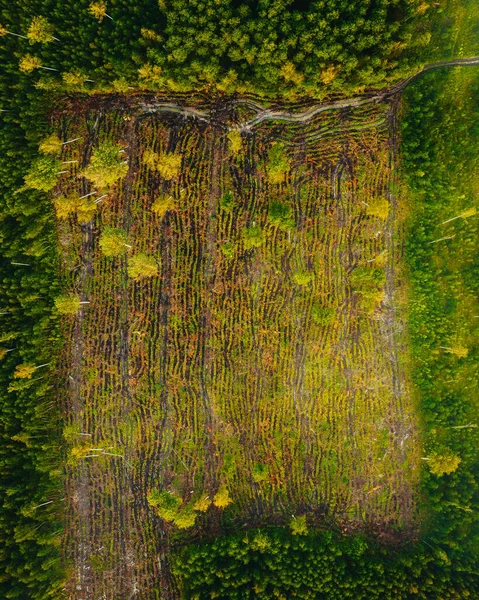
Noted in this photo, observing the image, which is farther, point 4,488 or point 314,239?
point 314,239

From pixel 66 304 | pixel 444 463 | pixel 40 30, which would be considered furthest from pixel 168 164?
pixel 444 463

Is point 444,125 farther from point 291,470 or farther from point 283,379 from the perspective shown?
point 291,470

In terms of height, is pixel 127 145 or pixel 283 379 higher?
pixel 127 145

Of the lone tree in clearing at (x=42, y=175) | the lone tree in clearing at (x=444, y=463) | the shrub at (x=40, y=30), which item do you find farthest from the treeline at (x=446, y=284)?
the shrub at (x=40, y=30)

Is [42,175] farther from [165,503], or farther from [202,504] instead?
[202,504]

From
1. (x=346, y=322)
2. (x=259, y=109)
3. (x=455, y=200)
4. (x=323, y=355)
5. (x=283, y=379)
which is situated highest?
(x=259, y=109)

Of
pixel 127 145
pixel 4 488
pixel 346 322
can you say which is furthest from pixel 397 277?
pixel 4 488
